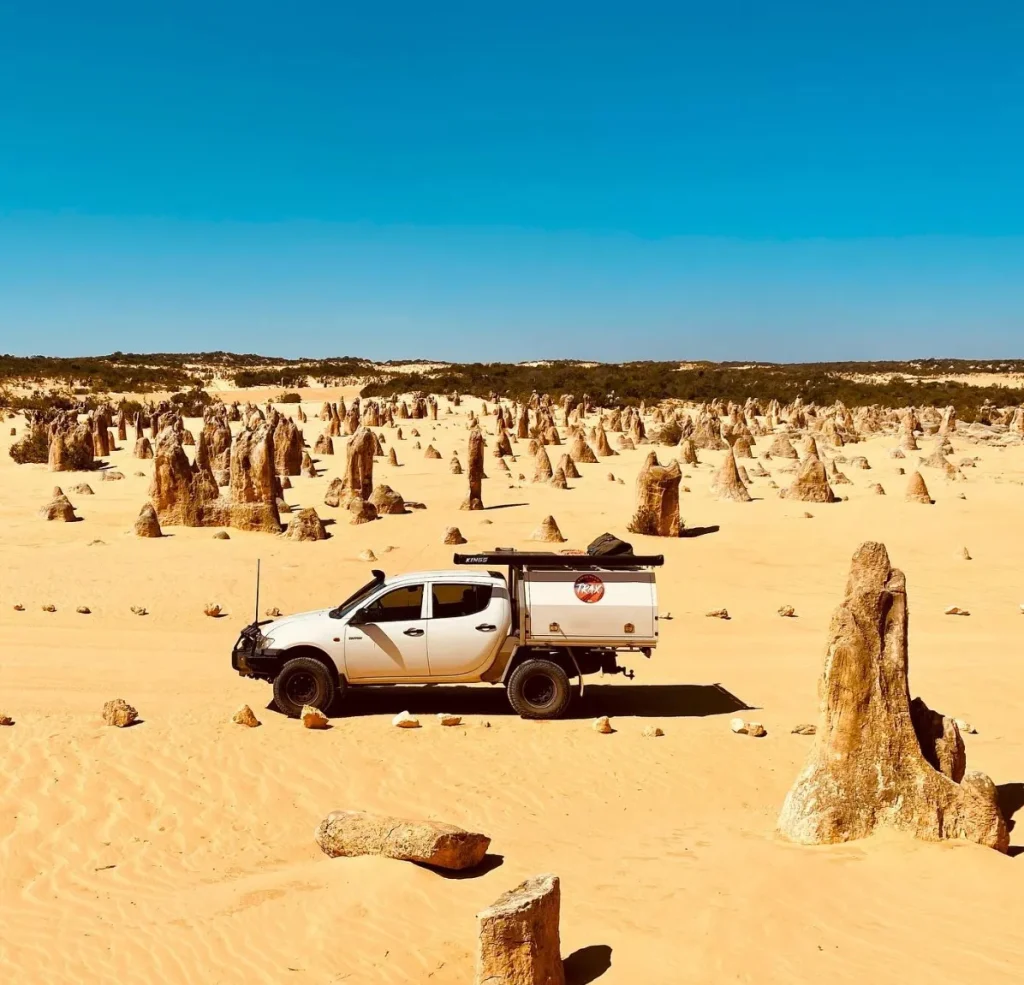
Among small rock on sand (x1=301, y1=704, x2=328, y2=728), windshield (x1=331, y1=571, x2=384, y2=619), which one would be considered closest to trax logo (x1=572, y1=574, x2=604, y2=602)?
windshield (x1=331, y1=571, x2=384, y2=619)

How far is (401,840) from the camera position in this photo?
7.19 meters

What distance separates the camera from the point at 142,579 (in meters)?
18.7

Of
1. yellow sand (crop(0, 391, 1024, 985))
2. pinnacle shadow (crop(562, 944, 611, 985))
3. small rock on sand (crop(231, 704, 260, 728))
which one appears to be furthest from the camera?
small rock on sand (crop(231, 704, 260, 728))

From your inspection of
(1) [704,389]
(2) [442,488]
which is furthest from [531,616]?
(1) [704,389]

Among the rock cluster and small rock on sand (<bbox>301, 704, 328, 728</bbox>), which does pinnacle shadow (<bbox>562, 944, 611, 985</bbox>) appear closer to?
the rock cluster

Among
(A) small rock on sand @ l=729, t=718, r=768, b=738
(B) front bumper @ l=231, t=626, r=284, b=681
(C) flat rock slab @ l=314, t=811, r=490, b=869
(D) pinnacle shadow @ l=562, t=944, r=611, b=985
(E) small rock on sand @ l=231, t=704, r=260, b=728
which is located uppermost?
(B) front bumper @ l=231, t=626, r=284, b=681

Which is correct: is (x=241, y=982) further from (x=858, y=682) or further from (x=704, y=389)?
(x=704, y=389)

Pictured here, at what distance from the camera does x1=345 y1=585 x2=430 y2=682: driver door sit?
11.0 m

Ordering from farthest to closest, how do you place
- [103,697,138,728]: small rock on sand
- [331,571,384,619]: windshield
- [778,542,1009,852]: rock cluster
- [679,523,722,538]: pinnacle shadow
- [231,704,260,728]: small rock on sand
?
[679,523,722,538]: pinnacle shadow → [331,571,384,619]: windshield → [231,704,260,728]: small rock on sand → [103,697,138,728]: small rock on sand → [778,542,1009,852]: rock cluster

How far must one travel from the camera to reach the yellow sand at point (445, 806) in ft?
20.2

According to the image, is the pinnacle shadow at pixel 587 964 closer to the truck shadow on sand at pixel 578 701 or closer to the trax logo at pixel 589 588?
the trax logo at pixel 589 588

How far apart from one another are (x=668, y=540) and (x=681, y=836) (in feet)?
48.8

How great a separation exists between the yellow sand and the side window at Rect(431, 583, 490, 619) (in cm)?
127

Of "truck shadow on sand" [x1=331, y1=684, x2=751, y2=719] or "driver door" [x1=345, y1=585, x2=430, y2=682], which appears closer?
"driver door" [x1=345, y1=585, x2=430, y2=682]
